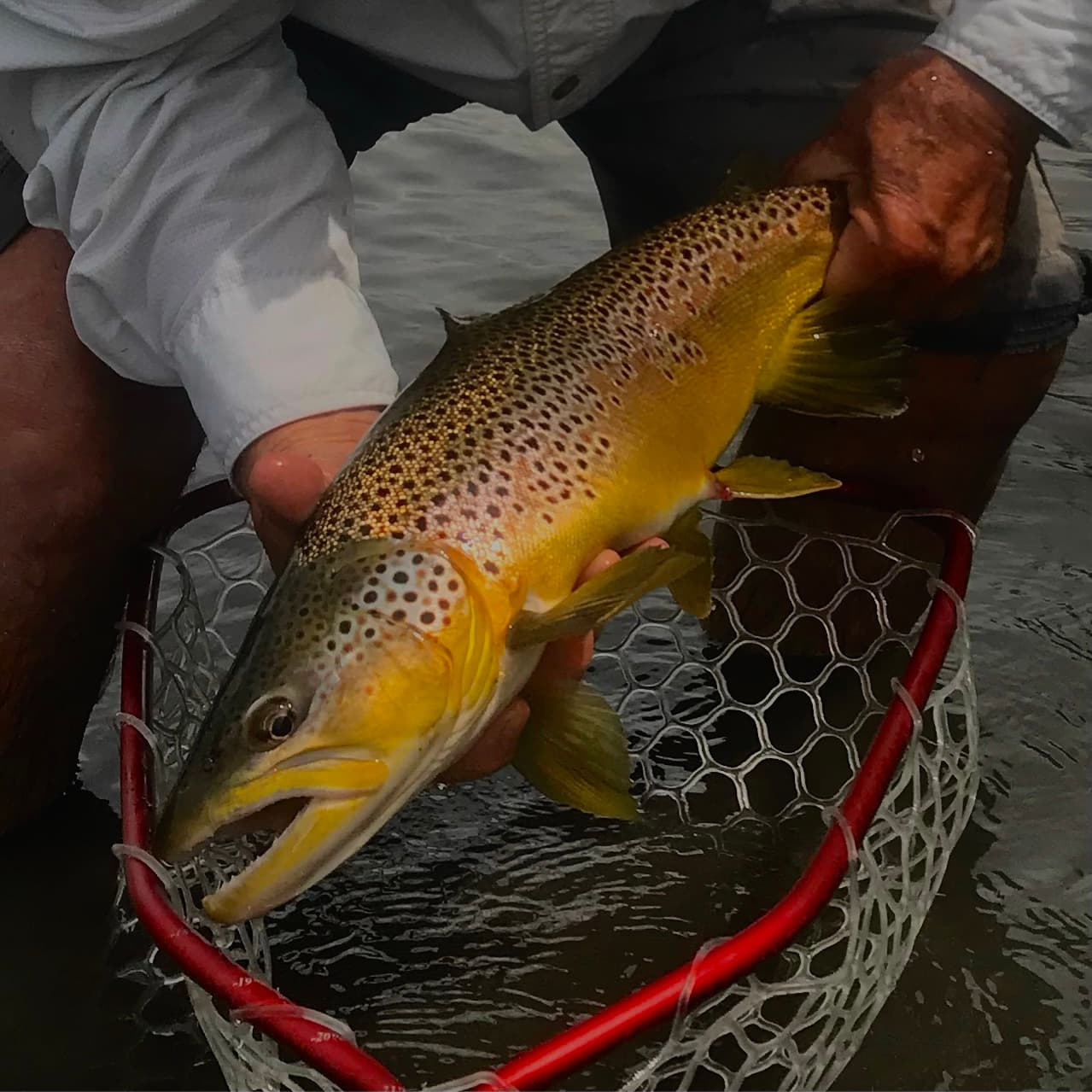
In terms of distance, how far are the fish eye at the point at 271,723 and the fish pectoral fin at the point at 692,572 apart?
1.33 ft

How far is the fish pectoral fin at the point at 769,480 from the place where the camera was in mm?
1209

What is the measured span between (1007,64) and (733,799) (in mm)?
769

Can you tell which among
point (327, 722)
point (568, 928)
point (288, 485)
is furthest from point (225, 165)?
point (568, 928)

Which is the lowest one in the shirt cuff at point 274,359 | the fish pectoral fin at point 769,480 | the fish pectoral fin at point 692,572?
the fish pectoral fin at point 692,572

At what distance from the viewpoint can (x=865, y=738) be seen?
5.19ft

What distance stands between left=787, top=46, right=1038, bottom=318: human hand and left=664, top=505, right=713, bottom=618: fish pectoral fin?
0.25 metres

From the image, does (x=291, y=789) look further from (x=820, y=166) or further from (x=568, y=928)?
(x=820, y=166)

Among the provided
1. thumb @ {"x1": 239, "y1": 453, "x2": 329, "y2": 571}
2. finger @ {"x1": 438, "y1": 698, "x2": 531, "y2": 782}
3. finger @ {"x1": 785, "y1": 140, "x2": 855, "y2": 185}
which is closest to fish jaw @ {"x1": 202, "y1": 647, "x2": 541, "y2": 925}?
finger @ {"x1": 438, "y1": 698, "x2": 531, "y2": 782}

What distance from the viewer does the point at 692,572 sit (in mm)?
1222

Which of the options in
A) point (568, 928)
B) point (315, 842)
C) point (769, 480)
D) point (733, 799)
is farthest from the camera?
point (733, 799)

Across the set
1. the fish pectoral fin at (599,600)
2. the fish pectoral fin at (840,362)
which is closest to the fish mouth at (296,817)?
the fish pectoral fin at (599,600)

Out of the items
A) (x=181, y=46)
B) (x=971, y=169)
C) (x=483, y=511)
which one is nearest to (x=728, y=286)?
(x=971, y=169)

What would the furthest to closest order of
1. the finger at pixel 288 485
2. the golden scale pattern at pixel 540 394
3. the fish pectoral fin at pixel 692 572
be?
the fish pectoral fin at pixel 692 572 < the finger at pixel 288 485 < the golden scale pattern at pixel 540 394

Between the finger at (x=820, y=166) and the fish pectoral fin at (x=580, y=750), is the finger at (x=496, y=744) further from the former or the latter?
the finger at (x=820, y=166)
